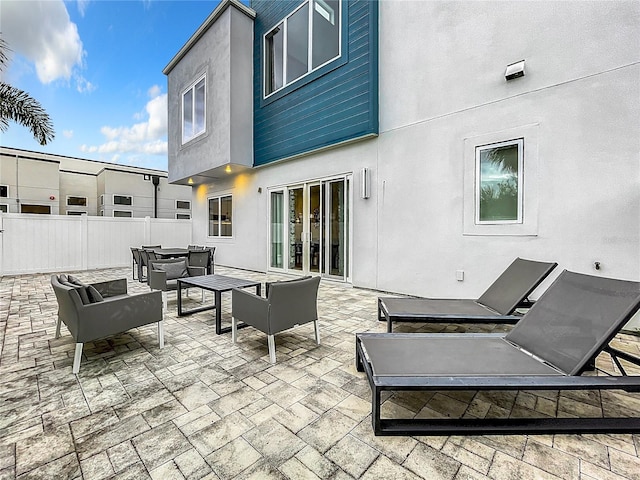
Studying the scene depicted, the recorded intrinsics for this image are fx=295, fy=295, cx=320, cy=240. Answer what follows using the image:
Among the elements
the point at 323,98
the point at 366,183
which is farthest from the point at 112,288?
the point at 323,98

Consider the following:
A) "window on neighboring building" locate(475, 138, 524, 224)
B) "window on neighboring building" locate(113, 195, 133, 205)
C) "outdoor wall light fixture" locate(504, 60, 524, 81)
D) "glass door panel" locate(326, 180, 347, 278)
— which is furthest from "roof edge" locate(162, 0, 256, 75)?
"window on neighboring building" locate(113, 195, 133, 205)

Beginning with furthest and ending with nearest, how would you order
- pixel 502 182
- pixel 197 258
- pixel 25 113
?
pixel 25 113 → pixel 197 258 → pixel 502 182

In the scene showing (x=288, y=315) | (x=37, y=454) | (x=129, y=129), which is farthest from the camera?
(x=129, y=129)

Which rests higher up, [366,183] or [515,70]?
[515,70]

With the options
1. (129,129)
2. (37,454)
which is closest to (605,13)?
(37,454)

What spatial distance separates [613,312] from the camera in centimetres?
210

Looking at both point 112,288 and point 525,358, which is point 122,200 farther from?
point 525,358

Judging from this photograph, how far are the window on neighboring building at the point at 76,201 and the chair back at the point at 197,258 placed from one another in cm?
2079

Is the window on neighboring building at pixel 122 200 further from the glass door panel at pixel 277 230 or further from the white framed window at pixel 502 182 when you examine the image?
the white framed window at pixel 502 182

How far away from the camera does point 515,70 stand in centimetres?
457

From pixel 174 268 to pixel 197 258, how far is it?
1198mm

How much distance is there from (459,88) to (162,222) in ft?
35.8

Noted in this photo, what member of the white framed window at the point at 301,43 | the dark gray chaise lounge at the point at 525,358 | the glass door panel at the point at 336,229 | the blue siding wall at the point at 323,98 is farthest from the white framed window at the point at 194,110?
the dark gray chaise lounge at the point at 525,358

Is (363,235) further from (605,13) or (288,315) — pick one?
(605,13)
